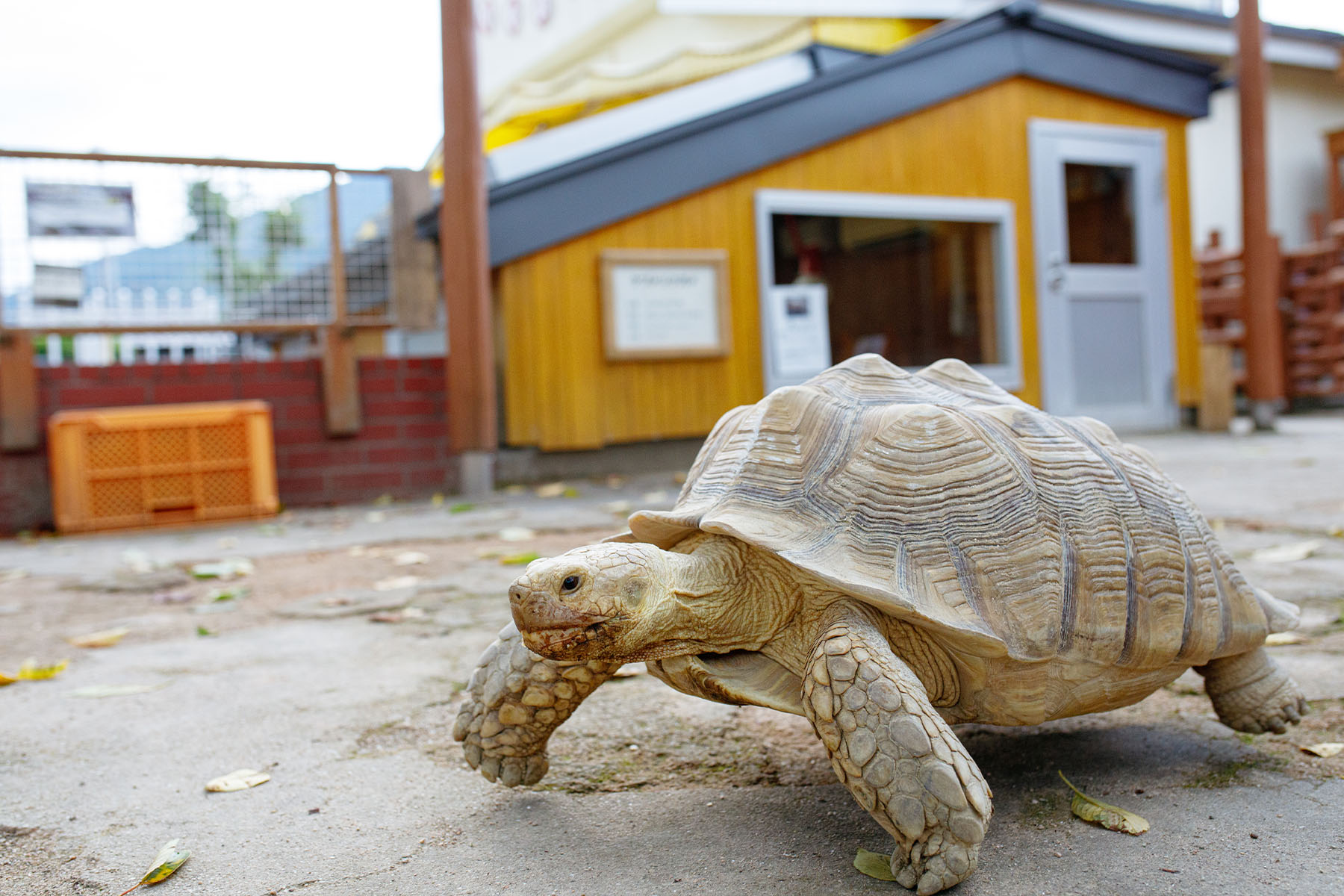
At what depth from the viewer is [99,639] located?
273 cm

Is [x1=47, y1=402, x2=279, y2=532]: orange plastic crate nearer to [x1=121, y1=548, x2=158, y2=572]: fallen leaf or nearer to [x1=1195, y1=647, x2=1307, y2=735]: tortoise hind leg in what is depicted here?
[x1=121, y1=548, x2=158, y2=572]: fallen leaf

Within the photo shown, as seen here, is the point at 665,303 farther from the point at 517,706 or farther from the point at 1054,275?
the point at 517,706

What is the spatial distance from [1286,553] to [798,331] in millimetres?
4279

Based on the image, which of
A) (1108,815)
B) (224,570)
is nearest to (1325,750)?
(1108,815)

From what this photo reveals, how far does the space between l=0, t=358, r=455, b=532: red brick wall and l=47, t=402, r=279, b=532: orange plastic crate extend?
0.13m

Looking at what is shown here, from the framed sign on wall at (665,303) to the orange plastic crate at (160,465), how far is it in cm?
219

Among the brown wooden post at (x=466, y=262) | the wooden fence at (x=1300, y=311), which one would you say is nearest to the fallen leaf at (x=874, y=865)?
the brown wooden post at (x=466, y=262)

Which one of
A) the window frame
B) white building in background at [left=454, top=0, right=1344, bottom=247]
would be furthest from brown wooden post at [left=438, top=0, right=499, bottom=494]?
white building in background at [left=454, top=0, right=1344, bottom=247]

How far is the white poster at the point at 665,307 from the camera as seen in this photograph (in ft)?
21.5

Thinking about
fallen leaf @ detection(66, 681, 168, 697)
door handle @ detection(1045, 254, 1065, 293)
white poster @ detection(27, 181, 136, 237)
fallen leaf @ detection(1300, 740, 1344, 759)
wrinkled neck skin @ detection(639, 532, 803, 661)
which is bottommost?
fallen leaf @ detection(1300, 740, 1344, 759)

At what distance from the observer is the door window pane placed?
322 inches

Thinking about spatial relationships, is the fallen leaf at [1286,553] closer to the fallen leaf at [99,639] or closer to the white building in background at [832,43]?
the fallen leaf at [99,639]

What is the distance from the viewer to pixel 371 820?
153 cm

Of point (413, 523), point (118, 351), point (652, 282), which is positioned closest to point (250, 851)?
point (413, 523)
